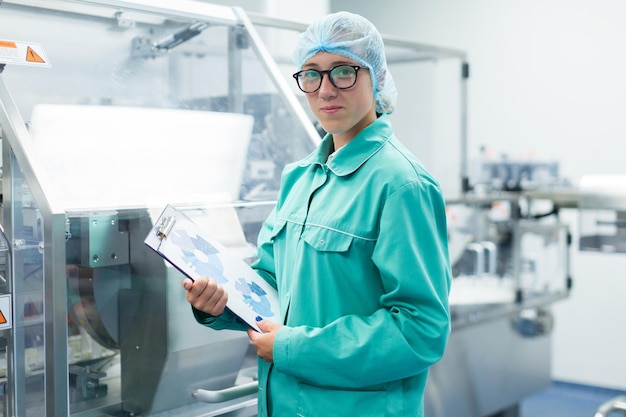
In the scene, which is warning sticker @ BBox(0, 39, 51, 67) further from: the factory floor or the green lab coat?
the factory floor

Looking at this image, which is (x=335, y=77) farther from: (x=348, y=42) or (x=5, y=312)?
Result: (x=5, y=312)

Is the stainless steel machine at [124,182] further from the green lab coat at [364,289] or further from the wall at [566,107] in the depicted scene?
the wall at [566,107]

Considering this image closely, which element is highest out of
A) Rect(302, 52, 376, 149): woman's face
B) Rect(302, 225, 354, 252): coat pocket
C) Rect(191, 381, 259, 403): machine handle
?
Rect(302, 52, 376, 149): woman's face

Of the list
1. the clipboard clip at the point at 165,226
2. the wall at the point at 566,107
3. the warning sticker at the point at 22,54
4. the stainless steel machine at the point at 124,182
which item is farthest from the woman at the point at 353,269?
the wall at the point at 566,107

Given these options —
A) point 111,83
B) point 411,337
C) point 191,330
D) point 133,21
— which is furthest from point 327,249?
point 133,21

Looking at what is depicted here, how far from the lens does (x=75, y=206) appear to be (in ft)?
4.25

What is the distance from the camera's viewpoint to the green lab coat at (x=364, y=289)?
1.11 metres

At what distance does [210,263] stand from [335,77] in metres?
0.40

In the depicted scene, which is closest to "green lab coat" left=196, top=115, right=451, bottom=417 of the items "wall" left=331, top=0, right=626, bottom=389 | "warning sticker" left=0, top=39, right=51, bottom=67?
"warning sticker" left=0, top=39, right=51, bottom=67

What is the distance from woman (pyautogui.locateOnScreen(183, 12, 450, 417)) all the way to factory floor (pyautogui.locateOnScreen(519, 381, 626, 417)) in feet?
8.81

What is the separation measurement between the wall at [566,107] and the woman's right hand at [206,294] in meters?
2.52

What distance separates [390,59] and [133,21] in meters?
1.34

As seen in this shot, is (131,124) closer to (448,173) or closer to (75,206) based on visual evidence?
(75,206)

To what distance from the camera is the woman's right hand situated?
1.19m
